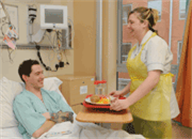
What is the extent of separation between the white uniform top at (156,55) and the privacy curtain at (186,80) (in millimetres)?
1384

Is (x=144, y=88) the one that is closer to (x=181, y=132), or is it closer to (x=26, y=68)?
(x=26, y=68)

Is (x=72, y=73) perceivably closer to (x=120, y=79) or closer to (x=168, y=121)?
(x=120, y=79)

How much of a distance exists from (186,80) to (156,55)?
61.7 inches

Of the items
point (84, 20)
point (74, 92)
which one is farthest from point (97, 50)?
point (74, 92)

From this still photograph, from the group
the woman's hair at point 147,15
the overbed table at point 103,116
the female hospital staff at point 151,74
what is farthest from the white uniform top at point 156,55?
the overbed table at point 103,116

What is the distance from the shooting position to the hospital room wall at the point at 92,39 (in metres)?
2.56

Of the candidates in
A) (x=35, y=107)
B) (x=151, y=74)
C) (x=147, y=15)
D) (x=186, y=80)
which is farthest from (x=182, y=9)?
(x=35, y=107)

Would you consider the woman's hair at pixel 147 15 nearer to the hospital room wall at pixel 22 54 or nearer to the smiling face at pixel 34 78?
the smiling face at pixel 34 78

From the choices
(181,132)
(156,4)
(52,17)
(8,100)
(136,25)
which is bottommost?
(181,132)

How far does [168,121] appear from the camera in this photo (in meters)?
1.21

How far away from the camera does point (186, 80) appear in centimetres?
239

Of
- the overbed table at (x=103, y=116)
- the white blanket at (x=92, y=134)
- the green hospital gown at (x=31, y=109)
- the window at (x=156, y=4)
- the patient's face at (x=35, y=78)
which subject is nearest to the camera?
the overbed table at (x=103, y=116)

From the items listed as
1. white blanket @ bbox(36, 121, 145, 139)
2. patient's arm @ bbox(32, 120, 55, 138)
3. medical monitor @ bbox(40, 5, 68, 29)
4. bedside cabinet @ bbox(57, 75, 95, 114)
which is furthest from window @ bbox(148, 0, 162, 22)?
patient's arm @ bbox(32, 120, 55, 138)

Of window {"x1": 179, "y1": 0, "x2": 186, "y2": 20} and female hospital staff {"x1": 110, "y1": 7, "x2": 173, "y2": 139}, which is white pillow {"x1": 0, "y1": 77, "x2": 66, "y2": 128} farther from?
window {"x1": 179, "y1": 0, "x2": 186, "y2": 20}
